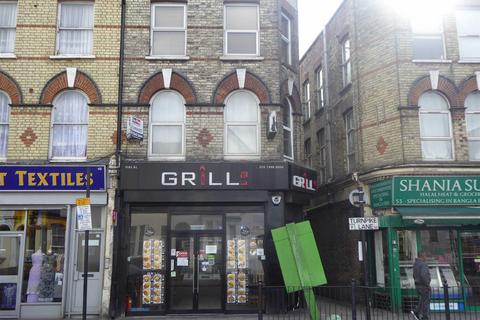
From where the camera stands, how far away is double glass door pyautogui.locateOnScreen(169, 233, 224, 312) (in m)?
13.7

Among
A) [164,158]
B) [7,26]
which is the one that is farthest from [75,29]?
[164,158]

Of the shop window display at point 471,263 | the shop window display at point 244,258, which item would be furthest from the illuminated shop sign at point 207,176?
the shop window display at point 471,263

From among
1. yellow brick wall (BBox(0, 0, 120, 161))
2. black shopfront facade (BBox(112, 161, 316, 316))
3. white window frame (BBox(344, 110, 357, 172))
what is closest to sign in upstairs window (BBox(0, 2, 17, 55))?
yellow brick wall (BBox(0, 0, 120, 161))

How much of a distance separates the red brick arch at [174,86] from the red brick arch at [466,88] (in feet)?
26.0

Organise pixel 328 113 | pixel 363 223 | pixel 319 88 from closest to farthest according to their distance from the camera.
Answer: pixel 363 223, pixel 328 113, pixel 319 88

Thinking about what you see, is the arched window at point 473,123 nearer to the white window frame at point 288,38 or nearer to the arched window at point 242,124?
the white window frame at point 288,38

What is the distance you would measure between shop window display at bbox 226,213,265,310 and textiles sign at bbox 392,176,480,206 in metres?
4.15

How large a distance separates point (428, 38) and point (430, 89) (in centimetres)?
171

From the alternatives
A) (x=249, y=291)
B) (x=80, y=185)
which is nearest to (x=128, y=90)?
(x=80, y=185)

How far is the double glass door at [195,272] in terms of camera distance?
1373 cm

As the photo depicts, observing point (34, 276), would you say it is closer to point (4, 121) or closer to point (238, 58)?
point (4, 121)

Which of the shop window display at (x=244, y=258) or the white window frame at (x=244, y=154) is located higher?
the white window frame at (x=244, y=154)

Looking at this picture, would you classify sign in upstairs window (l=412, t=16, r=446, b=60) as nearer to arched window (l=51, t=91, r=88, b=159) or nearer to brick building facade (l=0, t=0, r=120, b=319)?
brick building facade (l=0, t=0, r=120, b=319)

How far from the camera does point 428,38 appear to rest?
606 inches
